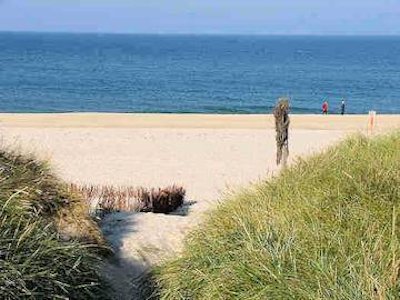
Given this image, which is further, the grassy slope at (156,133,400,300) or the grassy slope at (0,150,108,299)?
the grassy slope at (0,150,108,299)

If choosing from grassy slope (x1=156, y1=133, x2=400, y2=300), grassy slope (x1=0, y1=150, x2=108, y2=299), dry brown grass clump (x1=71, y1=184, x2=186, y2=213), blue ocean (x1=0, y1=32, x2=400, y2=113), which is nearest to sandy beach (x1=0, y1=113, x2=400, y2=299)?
dry brown grass clump (x1=71, y1=184, x2=186, y2=213)

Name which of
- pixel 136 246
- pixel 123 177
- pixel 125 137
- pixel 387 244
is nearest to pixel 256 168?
pixel 123 177

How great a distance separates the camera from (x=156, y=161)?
19.7 meters

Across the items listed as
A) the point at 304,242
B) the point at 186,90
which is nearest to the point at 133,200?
the point at 304,242

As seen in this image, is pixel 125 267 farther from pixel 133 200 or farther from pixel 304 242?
pixel 133 200

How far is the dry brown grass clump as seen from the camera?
11359mm

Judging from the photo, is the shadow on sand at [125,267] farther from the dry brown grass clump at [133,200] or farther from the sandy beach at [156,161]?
the dry brown grass clump at [133,200]

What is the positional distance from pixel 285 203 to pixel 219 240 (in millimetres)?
854

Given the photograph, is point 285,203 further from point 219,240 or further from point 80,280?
point 80,280

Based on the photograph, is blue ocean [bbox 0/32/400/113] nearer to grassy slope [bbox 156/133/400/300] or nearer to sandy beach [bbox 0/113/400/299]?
sandy beach [bbox 0/113/400/299]

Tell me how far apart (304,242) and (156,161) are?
45.3ft

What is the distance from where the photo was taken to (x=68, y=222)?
326 inches

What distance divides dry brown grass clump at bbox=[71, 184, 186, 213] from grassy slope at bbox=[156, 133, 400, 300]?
11.7 ft

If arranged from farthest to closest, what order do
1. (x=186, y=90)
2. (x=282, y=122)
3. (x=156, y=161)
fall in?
(x=186, y=90), (x=156, y=161), (x=282, y=122)
